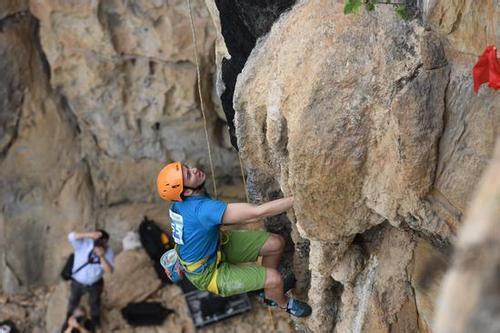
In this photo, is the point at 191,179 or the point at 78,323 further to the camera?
the point at 78,323

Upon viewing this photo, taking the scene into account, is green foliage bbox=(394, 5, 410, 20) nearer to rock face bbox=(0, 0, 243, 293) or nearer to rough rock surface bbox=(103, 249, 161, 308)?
rock face bbox=(0, 0, 243, 293)

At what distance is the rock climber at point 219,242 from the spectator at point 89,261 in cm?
223

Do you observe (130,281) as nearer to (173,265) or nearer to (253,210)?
(173,265)

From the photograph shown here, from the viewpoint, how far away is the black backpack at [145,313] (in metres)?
7.63

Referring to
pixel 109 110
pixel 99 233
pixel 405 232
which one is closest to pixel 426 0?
pixel 405 232

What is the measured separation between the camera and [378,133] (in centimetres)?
353

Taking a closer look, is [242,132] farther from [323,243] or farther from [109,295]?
[109,295]

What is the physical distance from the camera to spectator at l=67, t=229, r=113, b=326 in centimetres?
693

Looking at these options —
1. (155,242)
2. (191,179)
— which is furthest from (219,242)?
(155,242)

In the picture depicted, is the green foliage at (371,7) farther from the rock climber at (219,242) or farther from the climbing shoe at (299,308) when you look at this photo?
the climbing shoe at (299,308)

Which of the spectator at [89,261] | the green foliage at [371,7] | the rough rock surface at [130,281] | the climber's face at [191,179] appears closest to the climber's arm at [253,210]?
the climber's face at [191,179]

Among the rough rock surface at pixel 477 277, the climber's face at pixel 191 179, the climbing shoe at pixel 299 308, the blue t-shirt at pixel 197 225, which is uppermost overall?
the rough rock surface at pixel 477 277

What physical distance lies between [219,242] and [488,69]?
249 cm

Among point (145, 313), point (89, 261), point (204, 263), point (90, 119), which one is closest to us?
point (204, 263)
